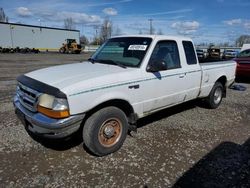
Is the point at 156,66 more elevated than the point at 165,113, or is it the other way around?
the point at 156,66

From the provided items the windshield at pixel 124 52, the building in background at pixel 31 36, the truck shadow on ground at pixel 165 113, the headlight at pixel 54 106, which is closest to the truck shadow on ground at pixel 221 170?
the truck shadow on ground at pixel 165 113

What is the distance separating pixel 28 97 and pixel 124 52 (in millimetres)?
1978

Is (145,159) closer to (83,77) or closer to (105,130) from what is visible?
(105,130)

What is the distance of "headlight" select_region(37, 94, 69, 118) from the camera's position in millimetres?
3145

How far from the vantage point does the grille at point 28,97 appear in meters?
3.37

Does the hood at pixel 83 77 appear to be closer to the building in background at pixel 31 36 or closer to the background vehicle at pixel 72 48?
the background vehicle at pixel 72 48

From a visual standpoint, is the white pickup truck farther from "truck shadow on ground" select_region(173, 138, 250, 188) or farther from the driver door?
"truck shadow on ground" select_region(173, 138, 250, 188)

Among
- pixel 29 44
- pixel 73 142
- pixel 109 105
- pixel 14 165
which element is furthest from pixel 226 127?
pixel 29 44

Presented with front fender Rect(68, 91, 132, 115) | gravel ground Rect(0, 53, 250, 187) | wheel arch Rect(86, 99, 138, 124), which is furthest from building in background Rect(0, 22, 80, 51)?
front fender Rect(68, 91, 132, 115)

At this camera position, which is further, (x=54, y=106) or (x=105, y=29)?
(x=105, y=29)

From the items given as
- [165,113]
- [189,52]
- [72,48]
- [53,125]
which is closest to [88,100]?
[53,125]

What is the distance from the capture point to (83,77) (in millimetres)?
3506

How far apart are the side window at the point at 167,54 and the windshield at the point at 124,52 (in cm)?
21

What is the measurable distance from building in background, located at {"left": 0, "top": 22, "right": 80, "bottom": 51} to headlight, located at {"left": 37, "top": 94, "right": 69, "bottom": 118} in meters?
47.9
